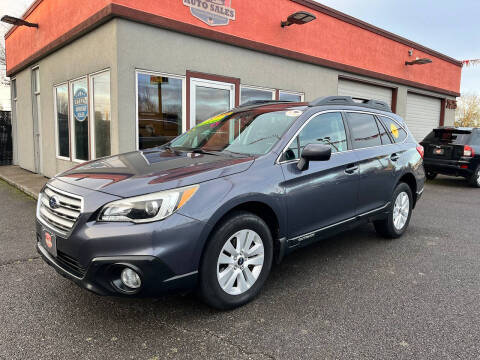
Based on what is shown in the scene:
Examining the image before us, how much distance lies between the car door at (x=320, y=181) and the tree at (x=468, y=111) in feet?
121

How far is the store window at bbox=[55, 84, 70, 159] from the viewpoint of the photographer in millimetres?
8688

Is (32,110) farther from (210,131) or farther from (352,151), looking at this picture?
(352,151)

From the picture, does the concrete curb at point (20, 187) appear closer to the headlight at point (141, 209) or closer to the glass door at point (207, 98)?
the glass door at point (207, 98)

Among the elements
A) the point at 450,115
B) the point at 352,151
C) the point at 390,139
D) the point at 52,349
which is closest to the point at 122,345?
the point at 52,349

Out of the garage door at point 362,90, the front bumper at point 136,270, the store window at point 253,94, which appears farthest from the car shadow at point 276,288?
the garage door at point 362,90

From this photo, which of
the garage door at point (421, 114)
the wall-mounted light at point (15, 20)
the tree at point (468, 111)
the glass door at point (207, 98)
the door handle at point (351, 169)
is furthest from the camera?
the tree at point (468, 111)

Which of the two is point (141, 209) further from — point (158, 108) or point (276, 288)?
point (158, 108)

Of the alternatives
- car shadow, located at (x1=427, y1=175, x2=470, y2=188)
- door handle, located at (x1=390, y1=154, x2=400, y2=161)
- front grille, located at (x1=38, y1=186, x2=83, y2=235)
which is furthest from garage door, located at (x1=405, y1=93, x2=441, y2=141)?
front grille, located at (x1=38, y1=186, x2=83, y2=235)

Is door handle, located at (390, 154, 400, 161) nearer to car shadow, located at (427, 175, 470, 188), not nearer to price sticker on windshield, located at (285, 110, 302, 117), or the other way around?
price sticker on windshield, located at (285, 110, 302, 117)

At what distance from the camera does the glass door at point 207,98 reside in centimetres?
766

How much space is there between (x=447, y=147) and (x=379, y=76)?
12.1 feet

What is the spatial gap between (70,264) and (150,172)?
0.86m

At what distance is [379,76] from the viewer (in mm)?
12445

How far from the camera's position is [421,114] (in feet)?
50.3
